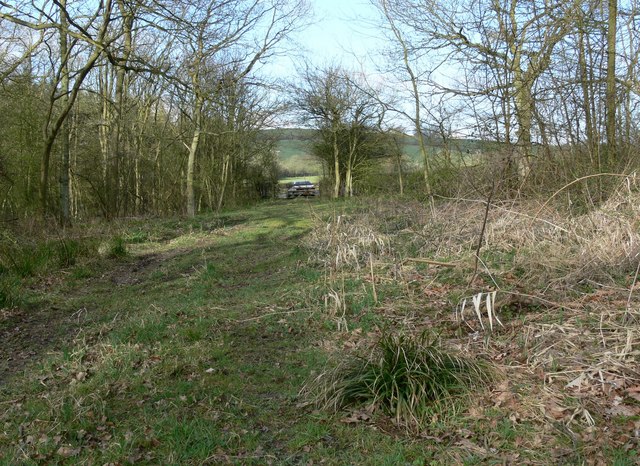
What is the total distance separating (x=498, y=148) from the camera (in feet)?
33.6

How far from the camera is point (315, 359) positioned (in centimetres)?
485

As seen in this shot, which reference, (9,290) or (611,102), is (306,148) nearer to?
(611,102)

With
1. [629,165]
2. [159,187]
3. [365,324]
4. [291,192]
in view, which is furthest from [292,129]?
[365,324]

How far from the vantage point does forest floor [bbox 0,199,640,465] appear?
10.8 feet

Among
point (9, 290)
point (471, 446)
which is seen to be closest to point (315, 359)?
point (471, 446)

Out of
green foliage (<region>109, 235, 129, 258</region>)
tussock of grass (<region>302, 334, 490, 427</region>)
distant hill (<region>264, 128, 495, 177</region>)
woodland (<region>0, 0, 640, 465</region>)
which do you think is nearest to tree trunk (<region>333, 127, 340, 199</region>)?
distant hill (<region>264, 128, 495, 177</region>)

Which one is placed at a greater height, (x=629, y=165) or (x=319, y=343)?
(x=629, y=165)

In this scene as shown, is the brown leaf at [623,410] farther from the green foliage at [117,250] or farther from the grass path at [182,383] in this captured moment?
the green foliage at [117,250]

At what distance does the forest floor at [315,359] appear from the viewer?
3307mm

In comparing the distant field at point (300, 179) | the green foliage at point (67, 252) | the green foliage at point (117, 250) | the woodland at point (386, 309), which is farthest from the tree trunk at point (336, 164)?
the green foliage at point (67, 252)

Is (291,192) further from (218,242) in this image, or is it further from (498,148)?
(498,148)

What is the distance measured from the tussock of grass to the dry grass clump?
2855 mm

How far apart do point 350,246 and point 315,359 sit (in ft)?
10.6

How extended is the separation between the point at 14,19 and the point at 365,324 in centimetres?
916
